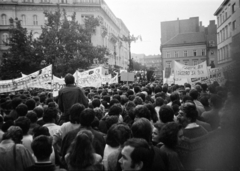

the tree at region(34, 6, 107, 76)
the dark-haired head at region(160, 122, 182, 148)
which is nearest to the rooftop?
the tree at region(34, 6, 107, 76)

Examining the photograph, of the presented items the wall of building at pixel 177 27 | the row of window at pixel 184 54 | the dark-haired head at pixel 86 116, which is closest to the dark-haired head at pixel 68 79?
the dark-haired head at pixel 86 116

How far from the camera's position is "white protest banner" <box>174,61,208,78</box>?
11.4 m

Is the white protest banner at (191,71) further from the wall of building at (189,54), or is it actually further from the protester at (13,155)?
the wall of building at (189,54)

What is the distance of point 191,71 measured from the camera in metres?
11.6

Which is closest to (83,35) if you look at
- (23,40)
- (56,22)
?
(56,22)

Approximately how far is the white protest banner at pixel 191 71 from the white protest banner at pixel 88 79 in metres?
4.32

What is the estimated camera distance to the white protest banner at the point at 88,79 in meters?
12.9

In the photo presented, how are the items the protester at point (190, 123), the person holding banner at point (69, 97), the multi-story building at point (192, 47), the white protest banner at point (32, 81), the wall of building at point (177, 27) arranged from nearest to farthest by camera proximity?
the protester at point (190, 123)
the person holding banner at point (69, 97)
the white protest banner at point (32, 81)
the multi-story building at point (192, 47)
the wall of building at point (177, 27)

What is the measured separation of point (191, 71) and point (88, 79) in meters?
5.53

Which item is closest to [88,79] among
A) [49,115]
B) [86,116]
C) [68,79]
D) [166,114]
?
[68,79]

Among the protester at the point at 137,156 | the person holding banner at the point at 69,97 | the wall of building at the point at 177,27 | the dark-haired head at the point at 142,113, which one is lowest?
the protester at the point at 137,156

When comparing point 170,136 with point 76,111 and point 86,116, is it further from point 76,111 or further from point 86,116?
point 76,111

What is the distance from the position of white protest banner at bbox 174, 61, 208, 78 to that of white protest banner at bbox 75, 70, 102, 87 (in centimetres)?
432

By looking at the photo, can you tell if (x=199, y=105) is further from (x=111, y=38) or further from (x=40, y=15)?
(x=111, y=38)
